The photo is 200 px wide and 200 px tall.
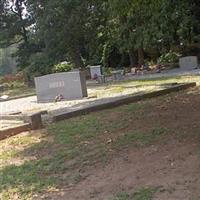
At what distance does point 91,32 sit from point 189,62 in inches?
276

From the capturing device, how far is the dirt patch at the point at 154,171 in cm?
525

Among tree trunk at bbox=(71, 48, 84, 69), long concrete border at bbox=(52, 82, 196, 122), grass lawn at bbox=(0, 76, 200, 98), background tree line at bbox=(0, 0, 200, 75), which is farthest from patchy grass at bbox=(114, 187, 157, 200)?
tree trunk at bbox=(71, 48, 84, 69)

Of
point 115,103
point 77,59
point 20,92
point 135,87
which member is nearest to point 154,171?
point 115,103

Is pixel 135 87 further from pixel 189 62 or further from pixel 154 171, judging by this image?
pixel 154 171

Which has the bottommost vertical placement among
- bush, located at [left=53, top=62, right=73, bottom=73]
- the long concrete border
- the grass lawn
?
the grass lawn

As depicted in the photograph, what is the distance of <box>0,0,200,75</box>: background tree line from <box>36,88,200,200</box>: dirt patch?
18054 millimetres

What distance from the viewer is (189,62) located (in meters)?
25.5

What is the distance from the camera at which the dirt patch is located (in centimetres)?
525

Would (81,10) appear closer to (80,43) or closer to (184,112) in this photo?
(80,43)

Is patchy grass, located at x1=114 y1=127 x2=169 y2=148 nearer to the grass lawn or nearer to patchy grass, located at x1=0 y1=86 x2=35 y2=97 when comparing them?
the grass lawn

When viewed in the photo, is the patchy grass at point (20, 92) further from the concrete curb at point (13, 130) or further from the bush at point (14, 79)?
the concrete curb at point (13, 130)

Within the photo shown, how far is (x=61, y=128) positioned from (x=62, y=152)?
2.18 metres

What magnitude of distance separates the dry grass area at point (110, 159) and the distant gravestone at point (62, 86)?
567cm

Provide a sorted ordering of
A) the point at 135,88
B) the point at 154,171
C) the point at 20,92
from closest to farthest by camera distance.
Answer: the point at 154,171, the point at 135,88, the point at 20,92
